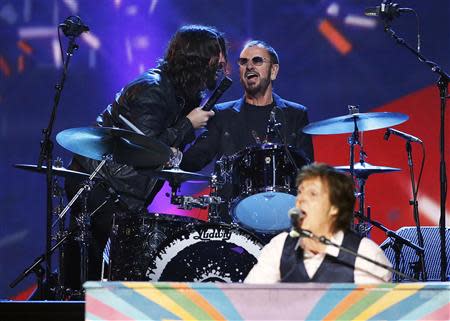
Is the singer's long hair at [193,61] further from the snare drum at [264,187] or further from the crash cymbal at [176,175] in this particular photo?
the crash cymbal at [176,175]

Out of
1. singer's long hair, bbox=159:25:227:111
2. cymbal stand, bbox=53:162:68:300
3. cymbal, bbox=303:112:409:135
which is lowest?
cymbal stand, bbox=53:162:68:300

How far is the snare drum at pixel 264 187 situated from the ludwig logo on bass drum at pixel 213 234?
1.54ft

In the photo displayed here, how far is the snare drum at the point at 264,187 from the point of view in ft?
17.6

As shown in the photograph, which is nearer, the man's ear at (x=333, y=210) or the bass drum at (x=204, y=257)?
the man's ear at (x=333, y=210)

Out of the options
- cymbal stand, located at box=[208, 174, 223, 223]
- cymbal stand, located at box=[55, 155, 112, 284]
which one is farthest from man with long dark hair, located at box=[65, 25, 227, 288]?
cymbal stand, located at box=[208, 174, 223, 223]

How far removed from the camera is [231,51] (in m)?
7.62

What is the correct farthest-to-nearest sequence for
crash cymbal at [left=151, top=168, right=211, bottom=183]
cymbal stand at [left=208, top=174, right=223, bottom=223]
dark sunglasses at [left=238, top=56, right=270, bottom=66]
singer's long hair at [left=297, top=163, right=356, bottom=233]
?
dark sunglasses at [left=238, top=56, right=270, bottom=66]
cymbal stand at [left=208, top=174, right=223, bottom=223]
crash cymbal at [left=151, top=168, right=211, bottom=183]
singer's long hair at [left=297, top=163, right=356, bottom=233]

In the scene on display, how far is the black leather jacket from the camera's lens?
5605 mm

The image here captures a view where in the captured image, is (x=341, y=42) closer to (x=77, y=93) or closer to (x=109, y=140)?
(x=77, y=93)

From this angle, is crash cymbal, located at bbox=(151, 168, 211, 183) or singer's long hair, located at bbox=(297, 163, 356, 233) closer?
singer's long hair, located at bbox=(297, 163, 356, 233)

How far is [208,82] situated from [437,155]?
2.66 meters

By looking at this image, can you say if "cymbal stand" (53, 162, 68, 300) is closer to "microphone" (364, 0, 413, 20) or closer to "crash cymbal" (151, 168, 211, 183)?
"crash cymbal" (151, 168, 211, 183)

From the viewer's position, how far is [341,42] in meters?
7.61

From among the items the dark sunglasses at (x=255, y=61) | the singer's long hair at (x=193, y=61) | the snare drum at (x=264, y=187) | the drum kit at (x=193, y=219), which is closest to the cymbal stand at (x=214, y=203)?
the drum kit at (x=193, y=219)
